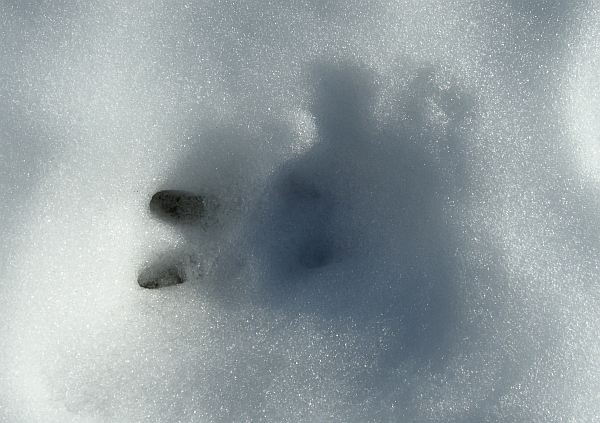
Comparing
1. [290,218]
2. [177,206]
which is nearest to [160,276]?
[177,206]

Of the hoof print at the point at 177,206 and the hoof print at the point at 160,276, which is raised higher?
the hoof print at the point at 177,206

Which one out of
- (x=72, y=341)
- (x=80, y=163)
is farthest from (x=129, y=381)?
(x=80, y=163)

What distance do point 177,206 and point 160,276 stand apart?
0.39ft

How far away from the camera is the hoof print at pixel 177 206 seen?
85cm

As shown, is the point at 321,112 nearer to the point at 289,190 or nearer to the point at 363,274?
the point at 289,190

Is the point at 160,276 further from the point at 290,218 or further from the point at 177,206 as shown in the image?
the point at 290,218

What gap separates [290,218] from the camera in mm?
869

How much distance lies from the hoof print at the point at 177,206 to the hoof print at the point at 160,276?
80mm

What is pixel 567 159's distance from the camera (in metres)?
0.89

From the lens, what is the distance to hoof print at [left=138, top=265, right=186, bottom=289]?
0.85 meters

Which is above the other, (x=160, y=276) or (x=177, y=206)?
(x=177, y=206)

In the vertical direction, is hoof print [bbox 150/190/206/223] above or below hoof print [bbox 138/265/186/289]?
above

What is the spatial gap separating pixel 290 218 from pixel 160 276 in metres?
0.23

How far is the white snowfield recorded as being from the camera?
0.85m
